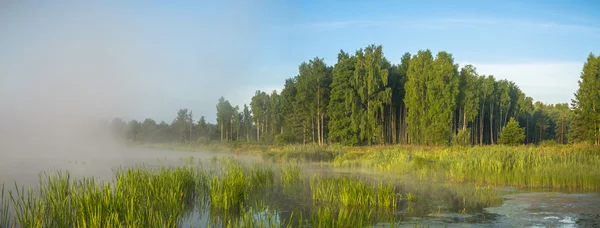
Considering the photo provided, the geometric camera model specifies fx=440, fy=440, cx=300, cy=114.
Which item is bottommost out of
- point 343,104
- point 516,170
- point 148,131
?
point 516,170

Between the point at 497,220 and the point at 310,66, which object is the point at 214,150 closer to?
the point at 310,66

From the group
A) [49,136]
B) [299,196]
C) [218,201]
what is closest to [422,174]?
[299,196]

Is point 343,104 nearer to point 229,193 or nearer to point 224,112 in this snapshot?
point 229,193

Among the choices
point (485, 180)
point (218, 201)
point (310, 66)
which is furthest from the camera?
point (310, 66)

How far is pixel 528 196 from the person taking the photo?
47.7 ft

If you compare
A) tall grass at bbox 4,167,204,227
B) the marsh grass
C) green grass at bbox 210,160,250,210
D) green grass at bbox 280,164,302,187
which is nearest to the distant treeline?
the marsh grass

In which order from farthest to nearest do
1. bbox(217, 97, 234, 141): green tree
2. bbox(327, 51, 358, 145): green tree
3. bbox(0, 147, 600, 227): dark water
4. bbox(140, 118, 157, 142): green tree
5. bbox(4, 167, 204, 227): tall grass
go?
bbox(140, 118, 157, 142): green tree, bbox(217, 97, 234, 141): green tree, bbox(327, 51, 358, 145): green tree, bbox(0, 147, 600, 227): dark water, bbox(4, 167, 204, 227): tall grass

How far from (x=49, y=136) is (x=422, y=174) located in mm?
70892

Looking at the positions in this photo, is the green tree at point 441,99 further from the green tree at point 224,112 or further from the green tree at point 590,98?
the green tree at point 224,112

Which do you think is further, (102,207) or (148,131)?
(148,131)

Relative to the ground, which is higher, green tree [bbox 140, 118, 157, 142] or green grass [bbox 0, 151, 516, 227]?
green tree [bbox 140, 118, 157, 142]

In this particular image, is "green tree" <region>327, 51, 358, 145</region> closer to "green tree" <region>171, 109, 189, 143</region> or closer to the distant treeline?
the distant treeline

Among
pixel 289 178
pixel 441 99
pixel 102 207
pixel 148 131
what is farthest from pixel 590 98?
pixel 148 131

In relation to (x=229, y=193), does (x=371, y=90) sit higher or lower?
higher
